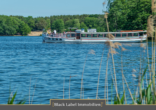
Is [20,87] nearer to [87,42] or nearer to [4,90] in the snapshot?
[4,90]

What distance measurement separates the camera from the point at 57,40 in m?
78.8

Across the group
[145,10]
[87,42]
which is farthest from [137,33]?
[87,42]

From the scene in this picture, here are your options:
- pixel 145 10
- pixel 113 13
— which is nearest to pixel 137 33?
pixel 145 10

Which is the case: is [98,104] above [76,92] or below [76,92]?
above

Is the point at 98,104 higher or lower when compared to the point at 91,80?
higher

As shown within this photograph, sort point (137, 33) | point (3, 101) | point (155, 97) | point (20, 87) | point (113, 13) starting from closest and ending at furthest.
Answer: point (155, 97) → point (3, 101) → point (20, 87) → point (137, 33) → point (113, 13)

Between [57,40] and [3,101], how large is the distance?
67295 mm

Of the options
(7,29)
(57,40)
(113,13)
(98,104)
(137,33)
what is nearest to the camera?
(98,104)

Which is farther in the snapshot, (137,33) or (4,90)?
(137,33)

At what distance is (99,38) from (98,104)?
70035mm

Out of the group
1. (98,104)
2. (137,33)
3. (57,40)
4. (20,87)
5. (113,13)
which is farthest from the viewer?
(113,13)

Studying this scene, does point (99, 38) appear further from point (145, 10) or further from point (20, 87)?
point (20, 87)

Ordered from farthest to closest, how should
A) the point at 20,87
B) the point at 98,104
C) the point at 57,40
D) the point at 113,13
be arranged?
the point at 113,13 < the point at 57,40 < the point at 20,87 < the point at 98,104

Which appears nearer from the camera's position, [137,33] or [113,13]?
[137,33]
